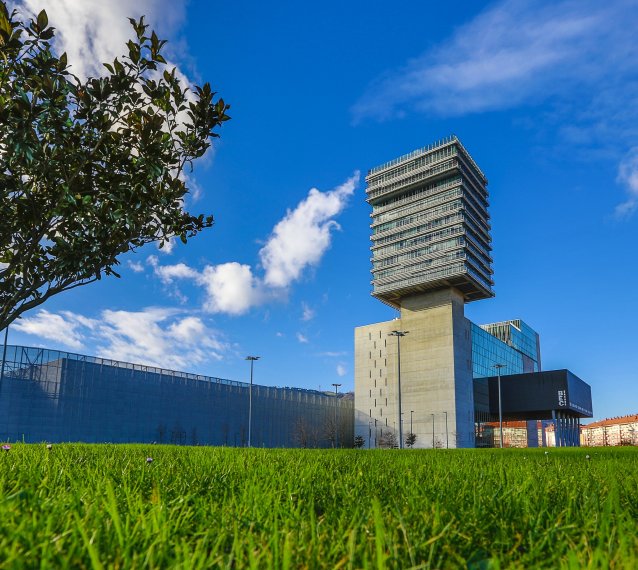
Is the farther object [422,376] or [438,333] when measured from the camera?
[422,376]

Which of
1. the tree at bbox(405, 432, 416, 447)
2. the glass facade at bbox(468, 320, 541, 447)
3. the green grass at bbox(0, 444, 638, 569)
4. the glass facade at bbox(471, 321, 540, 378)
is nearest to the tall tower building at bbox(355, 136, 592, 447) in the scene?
the glass facade at bbox(468, 320, 541, 447)

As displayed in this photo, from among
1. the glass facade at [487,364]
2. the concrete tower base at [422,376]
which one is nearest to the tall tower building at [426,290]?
the concrete tower base at [422,376]

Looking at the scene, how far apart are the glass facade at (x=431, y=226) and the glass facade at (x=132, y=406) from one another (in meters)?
33.6

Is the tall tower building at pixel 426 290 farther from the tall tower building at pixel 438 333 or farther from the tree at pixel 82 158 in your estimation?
the tree at pixel 82 158

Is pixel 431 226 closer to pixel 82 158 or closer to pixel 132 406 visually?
pixel 132 406

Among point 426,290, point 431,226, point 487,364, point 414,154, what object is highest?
point 414,154

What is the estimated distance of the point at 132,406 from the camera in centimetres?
7594

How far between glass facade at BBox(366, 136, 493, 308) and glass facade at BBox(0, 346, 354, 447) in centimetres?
3365

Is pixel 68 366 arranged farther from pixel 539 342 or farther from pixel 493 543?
pixel 539 342

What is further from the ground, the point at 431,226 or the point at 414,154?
the point at 414,154

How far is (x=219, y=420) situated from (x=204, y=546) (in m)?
92.8

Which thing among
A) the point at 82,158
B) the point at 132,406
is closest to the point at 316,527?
the point at 82,158

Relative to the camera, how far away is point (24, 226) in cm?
872

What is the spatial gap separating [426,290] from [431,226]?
13.5m
